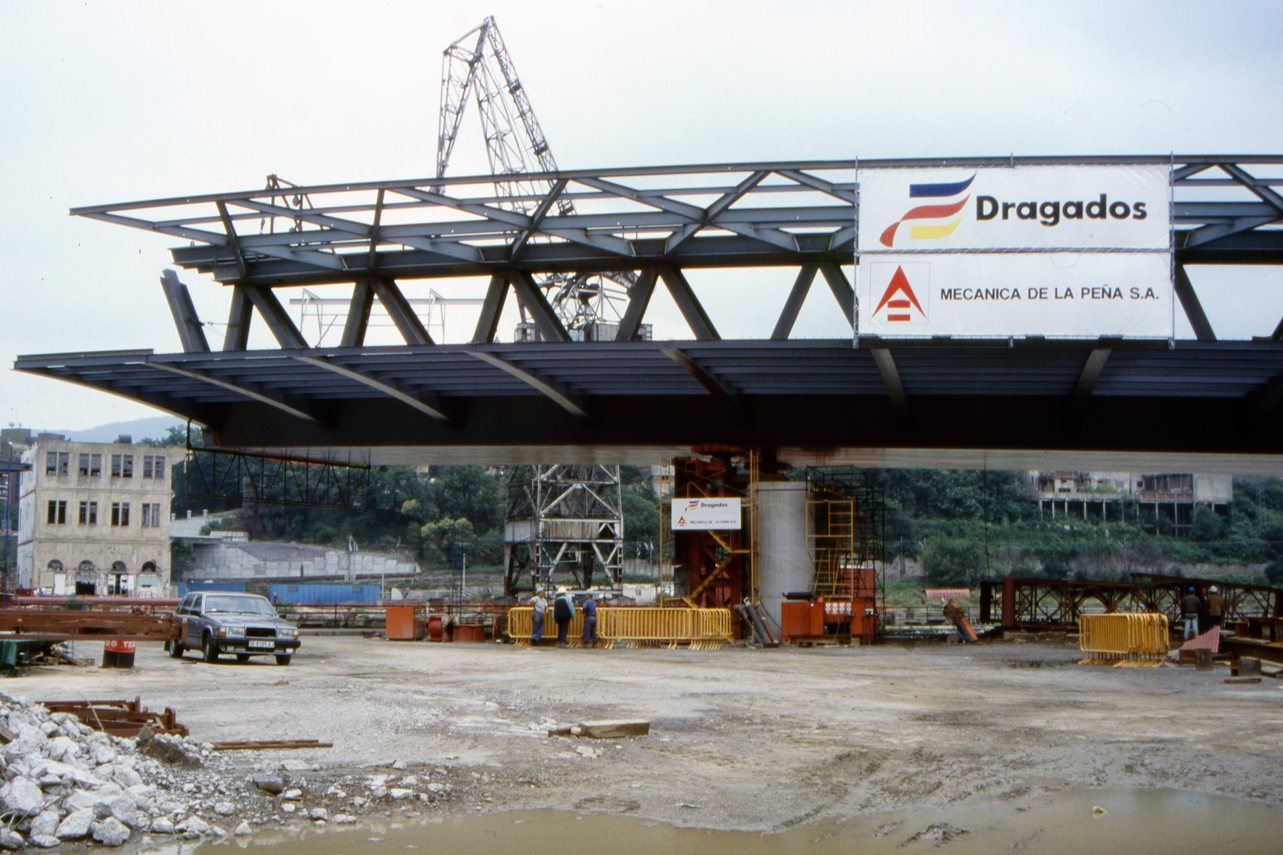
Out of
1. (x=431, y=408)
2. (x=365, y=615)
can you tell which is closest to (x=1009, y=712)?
(x=431, y=408)

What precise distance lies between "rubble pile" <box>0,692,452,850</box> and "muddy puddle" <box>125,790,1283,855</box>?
37 centimetres

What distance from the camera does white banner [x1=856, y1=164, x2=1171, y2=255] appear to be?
2603 cm

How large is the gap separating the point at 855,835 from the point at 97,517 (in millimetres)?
94532

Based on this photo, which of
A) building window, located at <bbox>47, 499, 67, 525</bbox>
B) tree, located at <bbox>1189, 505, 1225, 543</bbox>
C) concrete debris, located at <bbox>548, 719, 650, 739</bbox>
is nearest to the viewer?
concrete debris, located at <bbox>548, 719, 650, 739</bbox>

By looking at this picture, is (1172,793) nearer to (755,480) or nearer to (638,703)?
(638,703)

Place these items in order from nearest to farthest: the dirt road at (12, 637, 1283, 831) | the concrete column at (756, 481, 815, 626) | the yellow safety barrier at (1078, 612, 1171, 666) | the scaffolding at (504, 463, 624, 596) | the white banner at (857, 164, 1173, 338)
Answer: the dirt road at (12, 637, 1283, 831) < the white banner at (857, 164, 1173, 338) < the yellow safety barrier at (1078, 612, 1171, 666) < the concrete column at (756, 481, 815, 626) < the scaffolding at (504, 463, 624, 596)

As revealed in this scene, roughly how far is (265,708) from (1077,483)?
347 ft

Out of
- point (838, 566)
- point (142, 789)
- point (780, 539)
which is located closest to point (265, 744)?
point (142, 789)

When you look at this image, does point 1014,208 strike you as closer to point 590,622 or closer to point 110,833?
point 590,622

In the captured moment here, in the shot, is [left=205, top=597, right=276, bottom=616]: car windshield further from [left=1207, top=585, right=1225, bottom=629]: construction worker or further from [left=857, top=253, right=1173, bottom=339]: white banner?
[left=1207, top=585, right=1225, bottom=629]: construction worker

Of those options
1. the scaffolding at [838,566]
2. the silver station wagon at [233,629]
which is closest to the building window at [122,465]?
the scaffolding at [838,566]

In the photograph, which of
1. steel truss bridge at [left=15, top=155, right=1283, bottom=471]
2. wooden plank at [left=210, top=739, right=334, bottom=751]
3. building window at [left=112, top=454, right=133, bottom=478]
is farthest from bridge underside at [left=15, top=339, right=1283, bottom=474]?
building window at [left=112, top=454, right=133, bottom=478]

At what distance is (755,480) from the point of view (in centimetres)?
3525

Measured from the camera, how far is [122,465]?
96.8 metres
